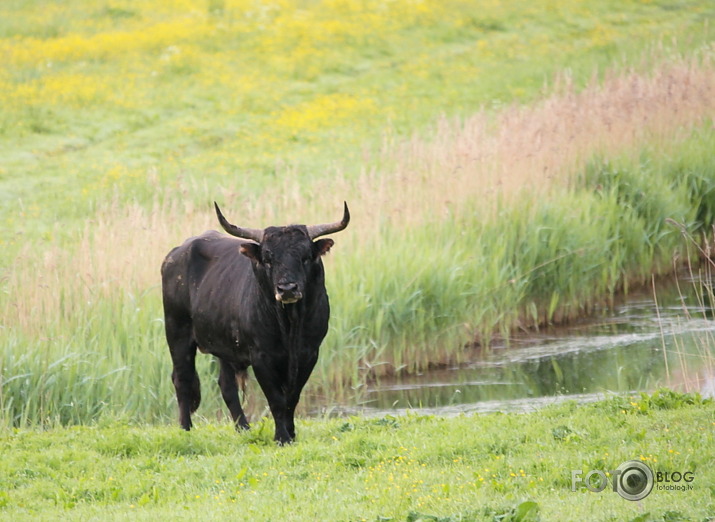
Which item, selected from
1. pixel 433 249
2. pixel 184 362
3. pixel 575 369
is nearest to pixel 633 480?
pixel 184 362

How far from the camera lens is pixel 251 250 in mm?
9109

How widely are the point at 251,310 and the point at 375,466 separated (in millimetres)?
2265

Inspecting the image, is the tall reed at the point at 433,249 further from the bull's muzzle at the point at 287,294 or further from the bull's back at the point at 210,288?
the bull's muzzle at the point at 287,294

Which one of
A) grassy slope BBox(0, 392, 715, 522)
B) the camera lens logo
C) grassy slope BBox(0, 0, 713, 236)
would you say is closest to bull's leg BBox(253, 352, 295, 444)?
grassy slope BBox(0, 392, 715, 522)

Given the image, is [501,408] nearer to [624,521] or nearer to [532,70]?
[624,521]

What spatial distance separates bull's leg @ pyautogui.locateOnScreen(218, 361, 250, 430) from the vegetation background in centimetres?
105

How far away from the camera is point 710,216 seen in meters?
17.4

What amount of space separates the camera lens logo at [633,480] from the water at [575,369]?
3.66 m

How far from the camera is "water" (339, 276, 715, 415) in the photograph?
37.6ft

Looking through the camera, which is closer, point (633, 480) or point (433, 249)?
point (633, 480)

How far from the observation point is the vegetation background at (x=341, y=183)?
11.8m

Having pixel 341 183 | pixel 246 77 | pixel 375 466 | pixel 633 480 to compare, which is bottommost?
pixel 375 466

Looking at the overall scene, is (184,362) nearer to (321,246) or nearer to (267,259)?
(267,259)

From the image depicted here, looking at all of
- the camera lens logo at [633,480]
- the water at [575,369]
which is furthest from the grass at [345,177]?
the camera lens logo at [633,480]
